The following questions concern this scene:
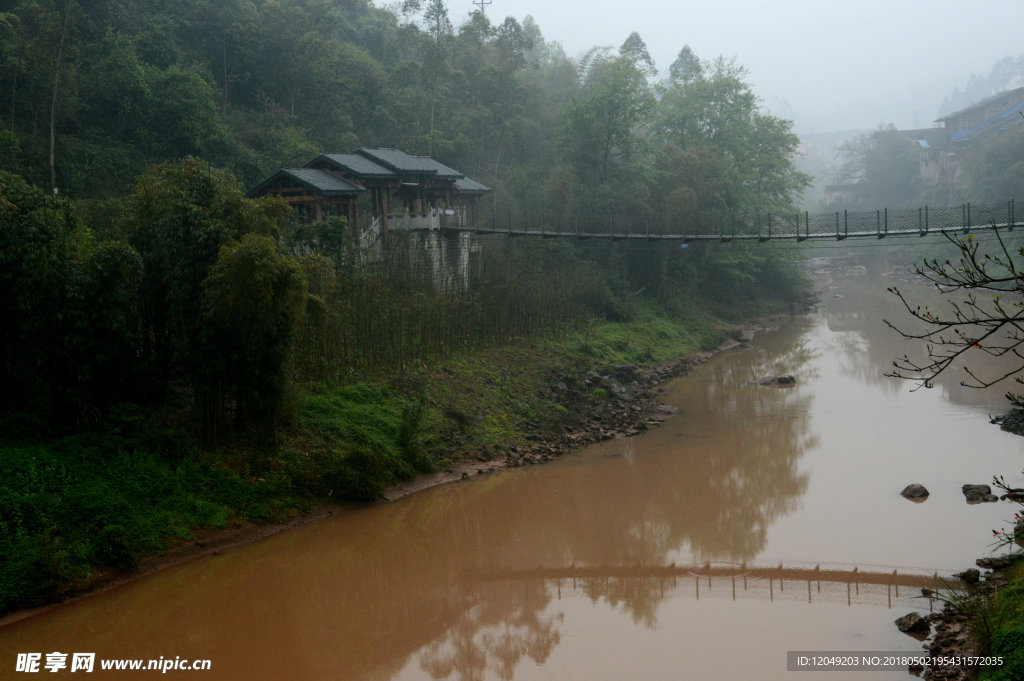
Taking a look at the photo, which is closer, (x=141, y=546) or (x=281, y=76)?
(x=141, y=546)

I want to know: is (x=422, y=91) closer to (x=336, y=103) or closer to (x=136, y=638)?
(x=336, y=103)

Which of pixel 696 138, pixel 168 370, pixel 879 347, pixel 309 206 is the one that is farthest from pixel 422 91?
pixel 168 370

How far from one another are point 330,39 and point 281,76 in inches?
142

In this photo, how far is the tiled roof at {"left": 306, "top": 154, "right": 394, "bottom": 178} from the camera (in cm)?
1697

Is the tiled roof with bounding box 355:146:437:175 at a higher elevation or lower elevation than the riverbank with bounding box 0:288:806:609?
higher

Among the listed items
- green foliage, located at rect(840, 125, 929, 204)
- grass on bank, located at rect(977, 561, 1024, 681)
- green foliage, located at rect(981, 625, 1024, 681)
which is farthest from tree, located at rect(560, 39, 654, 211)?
green foliage, located at rect(840, 125, 929, 204)

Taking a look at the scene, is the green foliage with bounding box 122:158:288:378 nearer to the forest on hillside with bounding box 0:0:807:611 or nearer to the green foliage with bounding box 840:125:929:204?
the forest on hillside with bounding box 0:0:807:611

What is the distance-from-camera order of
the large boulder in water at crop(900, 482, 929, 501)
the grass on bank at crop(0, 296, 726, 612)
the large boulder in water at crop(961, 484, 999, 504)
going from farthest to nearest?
the large boulder in water at crop(900, 482, 929, 501), the large boulder in water at crop(961, 484, 999, 504), the grass on bank at crop(0, 296, 726, 612)

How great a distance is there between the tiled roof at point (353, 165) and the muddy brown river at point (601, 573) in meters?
7.75

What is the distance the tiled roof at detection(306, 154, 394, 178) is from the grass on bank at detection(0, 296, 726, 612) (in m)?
4.86

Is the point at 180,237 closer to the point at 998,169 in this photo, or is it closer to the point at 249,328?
the point at 249,328

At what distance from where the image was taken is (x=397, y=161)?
1878 cm

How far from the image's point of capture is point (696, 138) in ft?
94.7

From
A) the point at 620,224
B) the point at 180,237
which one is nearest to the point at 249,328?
the point at 180,237
